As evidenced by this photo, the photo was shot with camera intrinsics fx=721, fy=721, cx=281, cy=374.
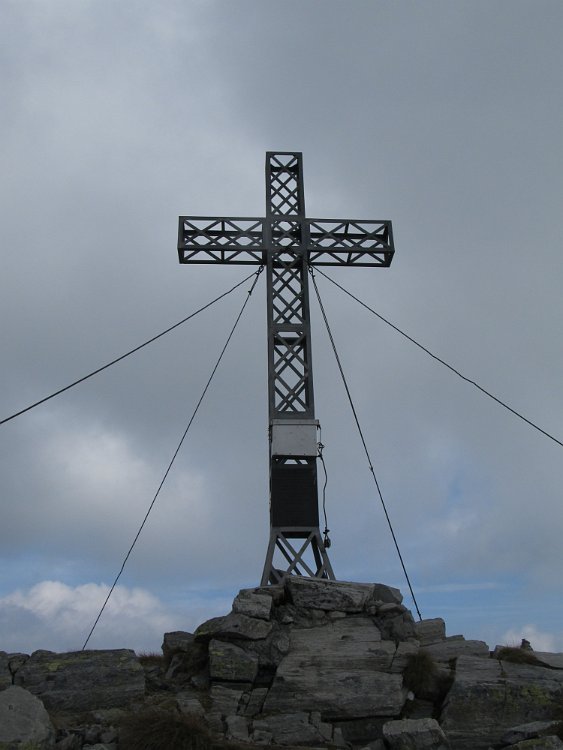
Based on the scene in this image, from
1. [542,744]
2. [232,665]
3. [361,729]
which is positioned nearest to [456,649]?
[361,729]

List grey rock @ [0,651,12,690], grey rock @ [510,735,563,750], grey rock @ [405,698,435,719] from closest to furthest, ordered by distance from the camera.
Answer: grey rock @ [510,735,563,750] < grey rock @ [405,698,435,719] < grey rock @ [0,651,12,690]

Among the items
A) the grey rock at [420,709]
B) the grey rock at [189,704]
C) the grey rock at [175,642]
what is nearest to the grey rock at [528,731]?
the grey rock at [420,709]

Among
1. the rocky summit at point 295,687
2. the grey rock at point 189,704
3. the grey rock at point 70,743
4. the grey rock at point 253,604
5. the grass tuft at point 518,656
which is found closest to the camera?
the grey rock at point 70,743

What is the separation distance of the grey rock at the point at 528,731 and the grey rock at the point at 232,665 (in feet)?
13.3

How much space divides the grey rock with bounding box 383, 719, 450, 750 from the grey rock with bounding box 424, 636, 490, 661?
2.43m

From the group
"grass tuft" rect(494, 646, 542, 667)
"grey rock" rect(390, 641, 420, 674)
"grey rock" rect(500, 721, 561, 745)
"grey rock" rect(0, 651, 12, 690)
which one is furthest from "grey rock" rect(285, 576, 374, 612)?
"grey rock" rect(0, 651, 12, 690)

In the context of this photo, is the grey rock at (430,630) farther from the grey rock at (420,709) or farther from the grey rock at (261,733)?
the grey rock at (261,733)

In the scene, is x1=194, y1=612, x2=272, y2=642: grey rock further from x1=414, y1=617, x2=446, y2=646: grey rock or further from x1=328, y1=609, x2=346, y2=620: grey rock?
x1=414, y1=617, x2=446, y2=646: grey rock

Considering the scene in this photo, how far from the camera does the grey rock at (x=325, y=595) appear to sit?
13.3 m

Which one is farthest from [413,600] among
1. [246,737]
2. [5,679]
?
[5,679]

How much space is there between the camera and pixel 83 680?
1182 cm

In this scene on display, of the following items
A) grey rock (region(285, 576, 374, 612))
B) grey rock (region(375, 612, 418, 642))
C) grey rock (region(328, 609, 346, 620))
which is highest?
grey rock (region(285, 576, 374, 612))

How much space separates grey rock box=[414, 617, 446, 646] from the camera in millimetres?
13898

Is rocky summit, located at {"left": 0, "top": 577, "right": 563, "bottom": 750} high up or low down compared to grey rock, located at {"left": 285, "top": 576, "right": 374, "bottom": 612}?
down
